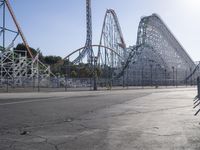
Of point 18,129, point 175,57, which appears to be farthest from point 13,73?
point 18,129

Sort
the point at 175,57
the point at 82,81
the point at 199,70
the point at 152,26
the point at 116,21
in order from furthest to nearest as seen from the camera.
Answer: the point at 199,70 → the point at 175,57 → the point at 152,26 → the point at 116,21 → the point at 82,81

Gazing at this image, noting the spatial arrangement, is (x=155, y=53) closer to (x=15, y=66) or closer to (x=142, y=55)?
(x=142, y=55)

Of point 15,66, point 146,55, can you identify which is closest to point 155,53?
point 146,55

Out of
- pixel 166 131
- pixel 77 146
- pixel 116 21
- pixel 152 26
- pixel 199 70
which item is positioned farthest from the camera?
pixel 199 70

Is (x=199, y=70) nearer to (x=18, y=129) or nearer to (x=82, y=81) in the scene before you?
(x=82, y=81)

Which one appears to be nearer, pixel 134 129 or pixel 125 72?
pixel 134 129

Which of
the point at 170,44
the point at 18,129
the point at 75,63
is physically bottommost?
the point at 18,129

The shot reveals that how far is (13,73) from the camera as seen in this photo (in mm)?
61562

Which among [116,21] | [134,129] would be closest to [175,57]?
[116,21]

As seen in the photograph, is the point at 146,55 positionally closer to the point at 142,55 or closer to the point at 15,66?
the point at 142,55

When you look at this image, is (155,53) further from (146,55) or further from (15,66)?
(15,66)

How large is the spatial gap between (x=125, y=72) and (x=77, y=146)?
266 ft

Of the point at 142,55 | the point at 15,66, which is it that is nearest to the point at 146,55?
the point at 142,55

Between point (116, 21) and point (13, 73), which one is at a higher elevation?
point (116, 21)
